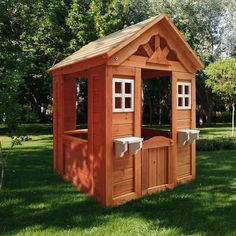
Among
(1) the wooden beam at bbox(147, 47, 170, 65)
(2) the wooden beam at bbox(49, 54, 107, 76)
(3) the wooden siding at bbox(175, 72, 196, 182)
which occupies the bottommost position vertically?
(3) the wooden siding at bbox(175, 72, 196, 182)

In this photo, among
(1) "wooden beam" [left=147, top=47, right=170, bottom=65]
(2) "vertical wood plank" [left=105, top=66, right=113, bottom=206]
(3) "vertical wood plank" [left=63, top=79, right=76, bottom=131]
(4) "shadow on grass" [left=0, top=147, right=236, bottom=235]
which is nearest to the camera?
(4) "shadow on grass" [left=0, top=147, right=236, bottom=235]

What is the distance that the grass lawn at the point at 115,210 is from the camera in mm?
6445

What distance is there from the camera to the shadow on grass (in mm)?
6684

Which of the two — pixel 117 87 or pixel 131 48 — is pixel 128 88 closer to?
pixel 117 87

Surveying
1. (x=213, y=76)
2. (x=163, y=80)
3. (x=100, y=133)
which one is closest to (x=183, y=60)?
(x=100, y=133)

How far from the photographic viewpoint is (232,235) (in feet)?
20.3

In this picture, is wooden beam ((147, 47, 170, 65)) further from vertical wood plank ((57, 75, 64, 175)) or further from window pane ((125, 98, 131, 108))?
vertical wood plank ((57, 75, 64, 175))

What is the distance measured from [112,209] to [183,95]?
3.73 m

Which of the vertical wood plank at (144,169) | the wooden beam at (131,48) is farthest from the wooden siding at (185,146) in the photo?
the wooden beam at (131,48)

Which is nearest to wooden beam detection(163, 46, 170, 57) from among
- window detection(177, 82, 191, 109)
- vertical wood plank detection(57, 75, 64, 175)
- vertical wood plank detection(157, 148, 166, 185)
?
window detection(177, 82, 191, 109)

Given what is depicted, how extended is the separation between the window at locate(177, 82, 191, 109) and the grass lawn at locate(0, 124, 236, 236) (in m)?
2.00

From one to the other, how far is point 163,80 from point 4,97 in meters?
27.8

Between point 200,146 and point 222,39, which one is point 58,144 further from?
point 222,39

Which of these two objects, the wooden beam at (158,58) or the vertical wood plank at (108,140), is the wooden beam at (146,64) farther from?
the vertical wood plank at (108,140)
